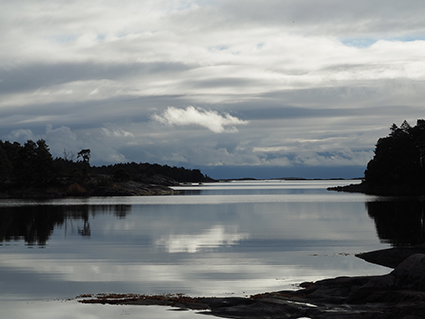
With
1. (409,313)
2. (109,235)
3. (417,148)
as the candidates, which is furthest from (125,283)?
(417,148)

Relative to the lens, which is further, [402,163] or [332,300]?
[402,163]

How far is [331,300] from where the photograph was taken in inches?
744

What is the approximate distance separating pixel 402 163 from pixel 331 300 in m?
135

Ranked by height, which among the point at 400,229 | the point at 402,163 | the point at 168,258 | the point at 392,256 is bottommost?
the point at 400,229

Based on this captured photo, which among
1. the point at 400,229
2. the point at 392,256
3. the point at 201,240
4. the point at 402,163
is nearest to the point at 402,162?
the point at 402,163

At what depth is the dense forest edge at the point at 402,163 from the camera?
140875 millimetres

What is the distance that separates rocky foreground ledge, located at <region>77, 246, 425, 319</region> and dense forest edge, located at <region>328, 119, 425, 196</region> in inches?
4734

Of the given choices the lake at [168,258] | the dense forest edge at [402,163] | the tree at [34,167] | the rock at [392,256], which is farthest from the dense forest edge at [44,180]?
the rock at [392,256]

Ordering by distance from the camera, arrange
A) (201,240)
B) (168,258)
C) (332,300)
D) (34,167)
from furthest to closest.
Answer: (34,167) → (201,240) → (168,258) → (332,300)

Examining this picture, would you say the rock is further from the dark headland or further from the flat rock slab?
the flat rock slab

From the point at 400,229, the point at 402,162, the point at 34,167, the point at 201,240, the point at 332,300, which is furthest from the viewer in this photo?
the point at 34,167

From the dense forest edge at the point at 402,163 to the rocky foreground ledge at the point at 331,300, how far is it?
120248 mm

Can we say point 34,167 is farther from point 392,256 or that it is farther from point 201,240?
point 392,256

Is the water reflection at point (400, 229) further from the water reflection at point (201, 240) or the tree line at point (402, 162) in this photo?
the tree line at point (402, 162)
